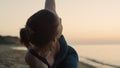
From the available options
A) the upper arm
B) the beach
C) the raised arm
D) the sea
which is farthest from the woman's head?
the sea

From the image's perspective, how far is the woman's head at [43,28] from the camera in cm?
323

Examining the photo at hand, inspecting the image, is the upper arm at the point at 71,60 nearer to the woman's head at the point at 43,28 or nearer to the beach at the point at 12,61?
the woman's head at the point at 43,28

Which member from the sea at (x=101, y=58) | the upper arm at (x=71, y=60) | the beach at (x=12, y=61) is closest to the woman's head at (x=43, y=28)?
the upper arm at (x=71, y=60)

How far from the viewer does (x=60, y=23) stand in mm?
A: 3311

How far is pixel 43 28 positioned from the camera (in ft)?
10.7

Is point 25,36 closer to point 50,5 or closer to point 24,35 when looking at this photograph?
point 24,35

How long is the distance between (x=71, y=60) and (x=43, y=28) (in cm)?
50

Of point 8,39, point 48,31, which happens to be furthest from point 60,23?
point 8,39

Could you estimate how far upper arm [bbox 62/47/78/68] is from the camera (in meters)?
3.51

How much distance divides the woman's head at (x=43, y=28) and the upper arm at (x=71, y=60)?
1.29 feet

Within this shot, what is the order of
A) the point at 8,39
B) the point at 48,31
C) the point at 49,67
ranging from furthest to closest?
the point at 8,39
the point at 49,67
the point at 48,31

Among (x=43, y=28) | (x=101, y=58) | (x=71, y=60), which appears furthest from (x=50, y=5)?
(x=101, y=58)

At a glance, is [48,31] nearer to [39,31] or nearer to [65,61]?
[39,31]

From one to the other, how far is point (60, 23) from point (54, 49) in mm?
313
